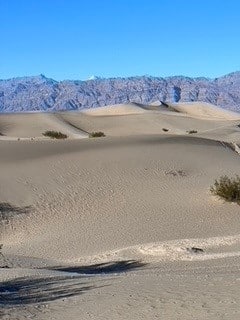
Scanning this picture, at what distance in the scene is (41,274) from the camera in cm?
1221

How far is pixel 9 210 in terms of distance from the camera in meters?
20.6

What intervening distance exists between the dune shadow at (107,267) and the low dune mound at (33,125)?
4922 centimetres

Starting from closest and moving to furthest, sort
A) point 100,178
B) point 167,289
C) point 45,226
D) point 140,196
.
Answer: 1. point 167,289
2. point 45,226
3. point 140,196
4. point 100,178

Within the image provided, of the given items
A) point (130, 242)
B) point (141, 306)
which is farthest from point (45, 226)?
point (141, 306)

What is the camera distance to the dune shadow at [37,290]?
9.59 metres

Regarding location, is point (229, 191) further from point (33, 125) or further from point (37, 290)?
point (33, 125)

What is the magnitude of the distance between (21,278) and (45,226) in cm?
806

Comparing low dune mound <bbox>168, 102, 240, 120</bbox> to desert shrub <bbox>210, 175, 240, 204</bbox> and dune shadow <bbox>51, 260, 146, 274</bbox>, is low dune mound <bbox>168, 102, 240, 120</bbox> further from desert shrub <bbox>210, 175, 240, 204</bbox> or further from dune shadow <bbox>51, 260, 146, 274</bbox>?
dune shadow <bbox>51, 260, 146, 274</bbox>

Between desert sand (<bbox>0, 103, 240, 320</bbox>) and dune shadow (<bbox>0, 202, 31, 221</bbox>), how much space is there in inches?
1.3

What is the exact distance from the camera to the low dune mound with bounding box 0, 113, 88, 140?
66875 millimetres

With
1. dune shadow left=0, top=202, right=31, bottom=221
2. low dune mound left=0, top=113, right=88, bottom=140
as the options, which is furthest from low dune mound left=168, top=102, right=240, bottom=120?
dune shadow left=0, top=202, right=31, bottom=221

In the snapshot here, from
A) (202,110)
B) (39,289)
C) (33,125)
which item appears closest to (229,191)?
(39,289)

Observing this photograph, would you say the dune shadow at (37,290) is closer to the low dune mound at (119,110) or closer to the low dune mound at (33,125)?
the low dune mound at (33,125)

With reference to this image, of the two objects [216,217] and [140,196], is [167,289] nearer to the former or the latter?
[216,217]
